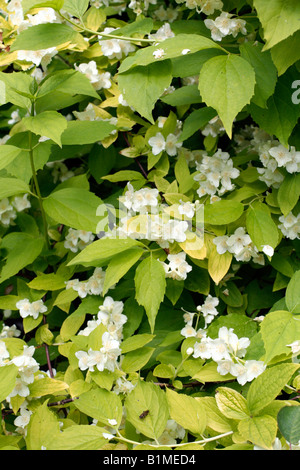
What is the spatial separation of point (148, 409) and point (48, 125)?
86 centimetres

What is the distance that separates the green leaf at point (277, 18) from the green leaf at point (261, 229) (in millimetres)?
529

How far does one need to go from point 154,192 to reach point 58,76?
1.63 feet

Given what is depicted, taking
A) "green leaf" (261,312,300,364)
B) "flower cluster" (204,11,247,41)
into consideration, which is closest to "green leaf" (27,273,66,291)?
"green leaf" (261,312,300,364)

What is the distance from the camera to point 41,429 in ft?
4.45

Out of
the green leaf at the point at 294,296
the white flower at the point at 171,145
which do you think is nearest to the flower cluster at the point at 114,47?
the white flower at the point at 171,145

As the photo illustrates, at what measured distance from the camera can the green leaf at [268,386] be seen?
48.6 inches

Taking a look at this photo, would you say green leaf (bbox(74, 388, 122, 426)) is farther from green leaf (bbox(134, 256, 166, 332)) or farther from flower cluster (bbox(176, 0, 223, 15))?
flower cluster (bbox(176, 0, 223, 15))

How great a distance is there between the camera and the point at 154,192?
175cm

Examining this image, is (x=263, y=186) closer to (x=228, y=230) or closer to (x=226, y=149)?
(x=228, y=230)

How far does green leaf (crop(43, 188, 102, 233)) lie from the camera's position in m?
1.69

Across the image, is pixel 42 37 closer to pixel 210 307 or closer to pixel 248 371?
pixel 210 307

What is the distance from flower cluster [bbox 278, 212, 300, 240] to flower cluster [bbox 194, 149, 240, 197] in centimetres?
20
